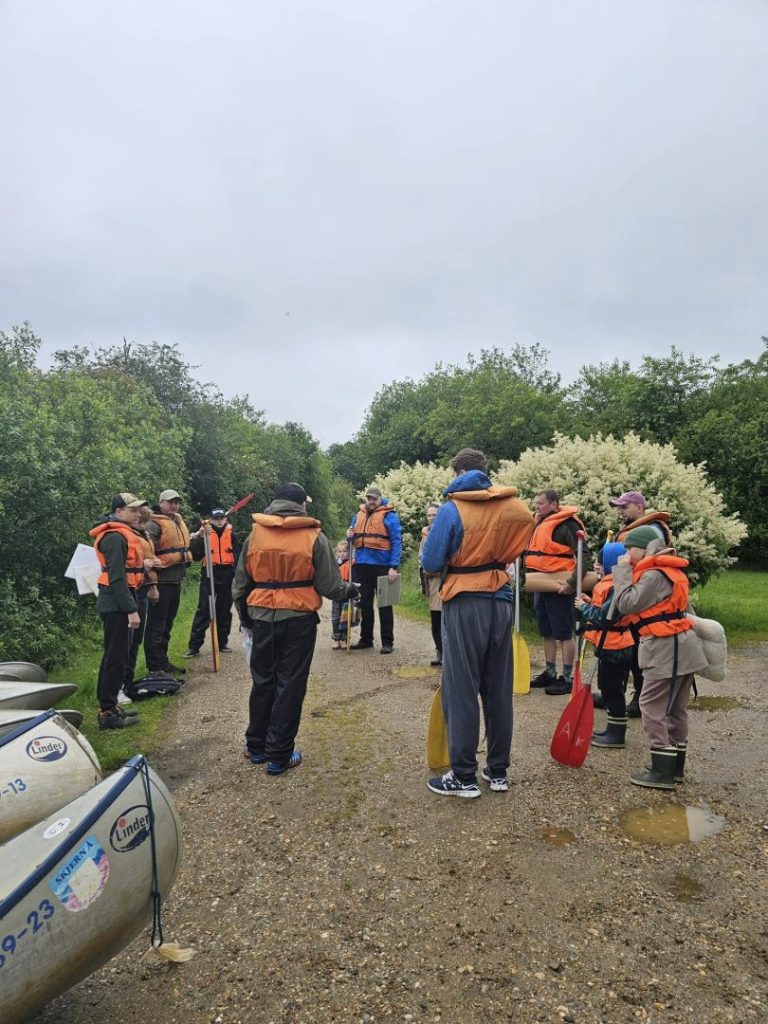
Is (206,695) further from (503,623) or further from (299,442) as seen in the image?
(299,442)

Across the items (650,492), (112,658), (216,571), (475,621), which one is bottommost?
(112,658)

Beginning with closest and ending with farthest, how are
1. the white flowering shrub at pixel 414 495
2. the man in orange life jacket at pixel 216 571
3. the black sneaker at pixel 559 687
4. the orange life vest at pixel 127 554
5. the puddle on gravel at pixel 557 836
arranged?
the puddle on gravel at pixel 557 836
the orange life vest at pixel 127 554
the black sneaker at pixel 559 687
the man in orange life jacket at pixel 216 571
the white flowering shrub at pixel 414 495

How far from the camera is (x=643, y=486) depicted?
10336 millimetres

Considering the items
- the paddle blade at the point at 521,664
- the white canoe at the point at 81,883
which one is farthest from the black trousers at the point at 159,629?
the white canoe at the point at 81,883

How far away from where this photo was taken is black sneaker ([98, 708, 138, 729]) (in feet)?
19.8

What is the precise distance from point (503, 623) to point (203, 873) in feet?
7.60

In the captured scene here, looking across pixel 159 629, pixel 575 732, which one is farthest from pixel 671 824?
pixel 159 629

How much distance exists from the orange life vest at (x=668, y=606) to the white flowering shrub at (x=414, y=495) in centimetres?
1290

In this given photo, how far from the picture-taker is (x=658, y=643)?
469 centimetres

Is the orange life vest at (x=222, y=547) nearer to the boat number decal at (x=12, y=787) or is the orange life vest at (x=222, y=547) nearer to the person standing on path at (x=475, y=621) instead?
the person standing on path at (x=475, y=621)

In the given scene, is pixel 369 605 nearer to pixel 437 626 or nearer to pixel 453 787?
pixel 437 626

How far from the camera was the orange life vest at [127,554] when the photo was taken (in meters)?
6.14

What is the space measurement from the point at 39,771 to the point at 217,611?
6.69m

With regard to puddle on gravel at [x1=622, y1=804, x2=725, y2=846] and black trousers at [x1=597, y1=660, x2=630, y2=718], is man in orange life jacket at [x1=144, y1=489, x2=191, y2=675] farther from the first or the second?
puddle on gravel at [x1=622, y1=804, x2=725, y2=846]
